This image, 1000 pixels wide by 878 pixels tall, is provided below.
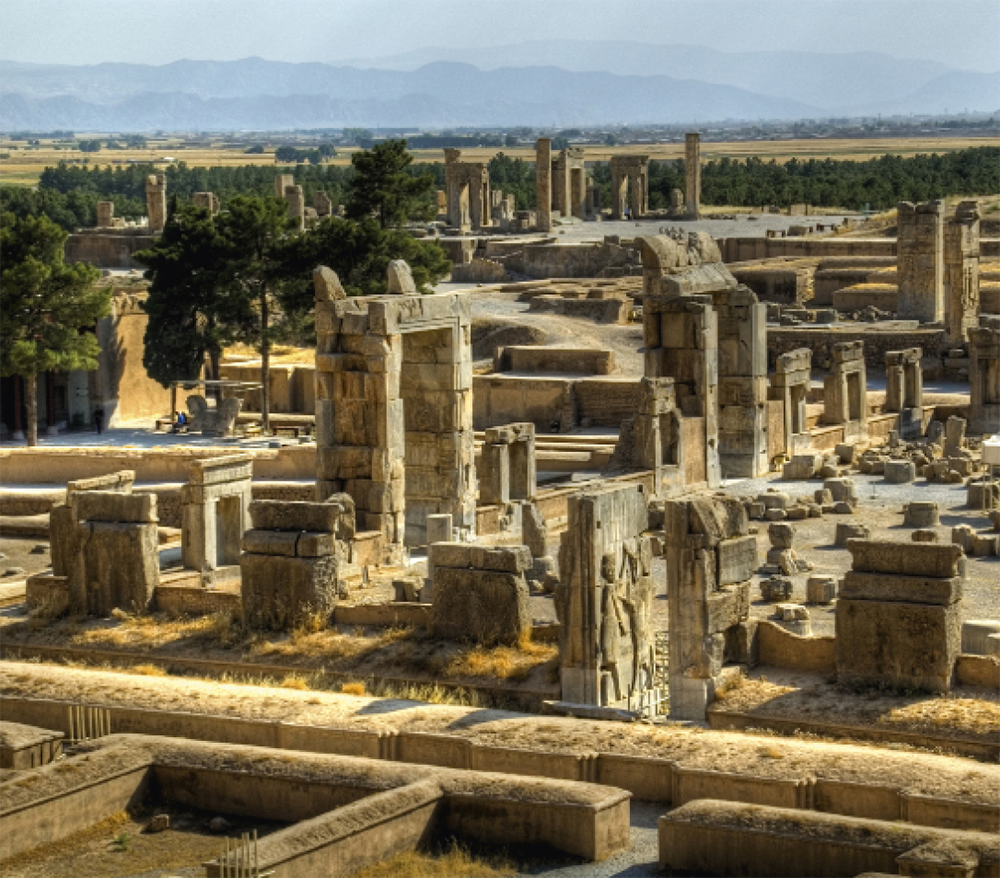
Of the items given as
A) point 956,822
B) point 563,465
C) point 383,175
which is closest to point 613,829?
point 956,822

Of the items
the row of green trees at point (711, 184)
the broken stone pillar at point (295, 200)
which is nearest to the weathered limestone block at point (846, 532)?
the row of green trees at point (711, 184)

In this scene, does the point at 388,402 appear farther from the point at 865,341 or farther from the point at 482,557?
the point at 865,341

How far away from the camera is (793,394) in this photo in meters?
36.8

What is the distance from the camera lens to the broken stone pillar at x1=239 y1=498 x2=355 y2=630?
22250mm

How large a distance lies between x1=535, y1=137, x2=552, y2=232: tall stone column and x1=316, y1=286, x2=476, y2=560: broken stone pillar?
167 ft

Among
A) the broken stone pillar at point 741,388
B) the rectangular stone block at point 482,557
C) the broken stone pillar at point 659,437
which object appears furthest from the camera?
the broken stone pillar at point 741,388

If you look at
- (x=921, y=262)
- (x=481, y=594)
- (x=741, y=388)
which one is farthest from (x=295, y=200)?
(x=481, y=594)

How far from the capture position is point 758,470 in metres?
34.6

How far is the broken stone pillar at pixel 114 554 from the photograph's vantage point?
23734 millimetres

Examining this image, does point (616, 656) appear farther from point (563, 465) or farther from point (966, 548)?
point (563, 465)

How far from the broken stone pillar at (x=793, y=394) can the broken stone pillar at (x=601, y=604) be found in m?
16.0

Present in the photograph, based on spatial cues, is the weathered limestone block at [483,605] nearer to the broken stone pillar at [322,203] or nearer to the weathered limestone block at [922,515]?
Answer: the weathered limestone block at [922,515]

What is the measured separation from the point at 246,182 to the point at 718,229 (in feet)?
177

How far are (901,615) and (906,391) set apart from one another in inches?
847
